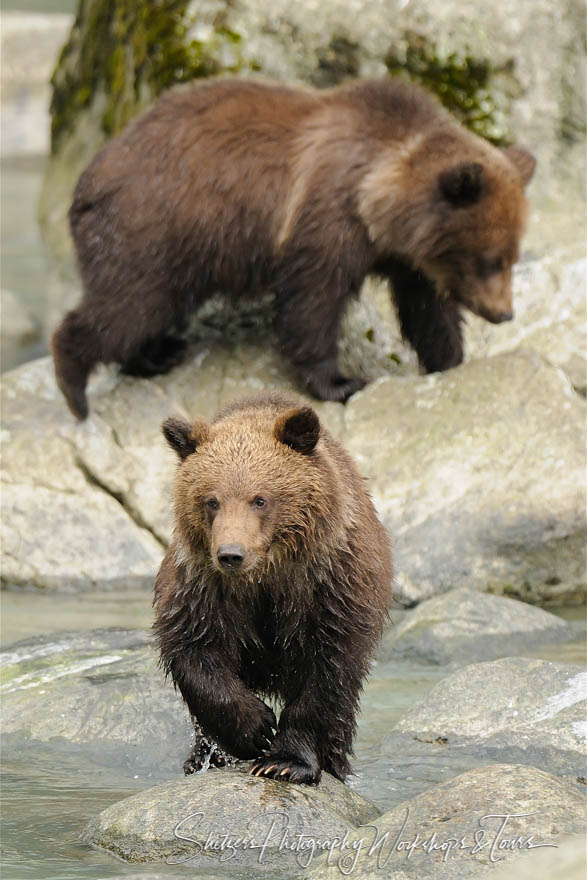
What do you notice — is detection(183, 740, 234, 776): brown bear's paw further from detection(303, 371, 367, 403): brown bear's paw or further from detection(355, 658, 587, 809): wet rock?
detection(303, 371, 367, 403): brown bear's paw

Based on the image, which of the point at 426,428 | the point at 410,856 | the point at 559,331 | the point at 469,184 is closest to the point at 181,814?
the point at 410,856

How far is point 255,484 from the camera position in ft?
18.0

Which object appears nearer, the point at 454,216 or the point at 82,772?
the point at 82,772

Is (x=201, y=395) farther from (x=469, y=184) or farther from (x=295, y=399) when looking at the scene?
(x=295, y=399)

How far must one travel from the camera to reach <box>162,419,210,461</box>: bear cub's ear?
5711mm

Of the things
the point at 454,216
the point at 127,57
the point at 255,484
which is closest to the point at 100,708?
the point at 255,484

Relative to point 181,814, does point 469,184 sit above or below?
above

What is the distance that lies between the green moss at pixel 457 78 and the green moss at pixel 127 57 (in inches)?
62.5

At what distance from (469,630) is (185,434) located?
3.15 metres

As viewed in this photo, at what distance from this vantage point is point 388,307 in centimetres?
1193

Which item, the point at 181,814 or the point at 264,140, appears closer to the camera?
the point at 181,814

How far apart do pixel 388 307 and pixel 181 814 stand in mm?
6968

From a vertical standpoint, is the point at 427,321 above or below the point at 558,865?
below

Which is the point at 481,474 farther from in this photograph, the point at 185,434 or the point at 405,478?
the point at 185,434
